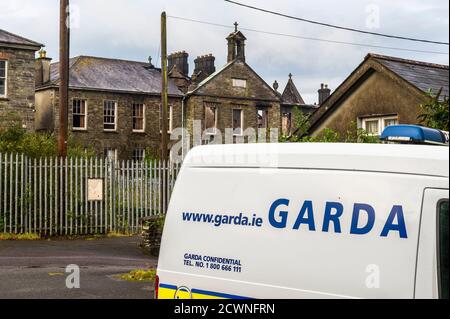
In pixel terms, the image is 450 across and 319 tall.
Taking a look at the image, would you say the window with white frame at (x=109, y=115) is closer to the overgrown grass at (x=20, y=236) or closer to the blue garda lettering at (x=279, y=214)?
the overgrown grass at (x=20, y=236)

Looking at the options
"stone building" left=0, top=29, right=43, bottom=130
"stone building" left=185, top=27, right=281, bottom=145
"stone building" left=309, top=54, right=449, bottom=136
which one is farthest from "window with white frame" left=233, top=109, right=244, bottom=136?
"stone building" left=309, top=54, right=449, bottom=136

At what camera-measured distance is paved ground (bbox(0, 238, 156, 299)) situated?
932 cm

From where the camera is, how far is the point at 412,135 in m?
3.70

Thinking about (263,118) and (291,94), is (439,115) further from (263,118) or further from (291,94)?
(291,94)

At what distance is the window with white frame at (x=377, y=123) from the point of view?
62.6 feet

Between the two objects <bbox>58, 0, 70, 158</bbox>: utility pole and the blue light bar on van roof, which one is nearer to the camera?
the blue light bar on van roof

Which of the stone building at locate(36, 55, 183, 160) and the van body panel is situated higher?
the stone building at locate(36, 55, 183, 160)

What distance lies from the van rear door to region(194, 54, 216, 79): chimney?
39770 mm

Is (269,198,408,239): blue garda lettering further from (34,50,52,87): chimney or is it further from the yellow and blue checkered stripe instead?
(34,50,52,87): chimney

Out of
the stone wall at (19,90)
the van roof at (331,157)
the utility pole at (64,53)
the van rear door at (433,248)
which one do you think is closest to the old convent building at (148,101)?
the stone wall at (19,90)

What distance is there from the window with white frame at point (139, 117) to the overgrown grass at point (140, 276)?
86.8 ft

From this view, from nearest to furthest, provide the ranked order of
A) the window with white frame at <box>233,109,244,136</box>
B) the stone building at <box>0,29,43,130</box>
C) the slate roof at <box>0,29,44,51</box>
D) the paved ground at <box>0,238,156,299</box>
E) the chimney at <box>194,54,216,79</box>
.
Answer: the paved ground at <box>0,238,156,299</box>
the slate roof at <box>0,29,44,51</box>
the stone building at <box>0,29,43,130</box>
the window with white frame at <box>233,109,244,136</box>
the chimney at <box>194,54,216,79</box>
